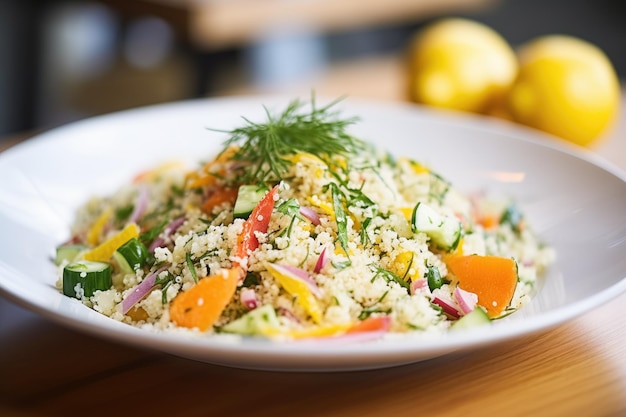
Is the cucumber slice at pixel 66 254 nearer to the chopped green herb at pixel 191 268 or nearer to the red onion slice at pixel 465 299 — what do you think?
the chopped green herb at pixel 191 268

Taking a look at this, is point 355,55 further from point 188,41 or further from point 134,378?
point 134,378

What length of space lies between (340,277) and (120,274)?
13.4 inches

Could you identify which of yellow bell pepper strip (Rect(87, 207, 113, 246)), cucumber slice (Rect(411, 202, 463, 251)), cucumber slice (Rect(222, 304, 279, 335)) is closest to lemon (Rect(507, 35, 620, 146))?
cucumber slice (Rect(411, 202, 463, 251))

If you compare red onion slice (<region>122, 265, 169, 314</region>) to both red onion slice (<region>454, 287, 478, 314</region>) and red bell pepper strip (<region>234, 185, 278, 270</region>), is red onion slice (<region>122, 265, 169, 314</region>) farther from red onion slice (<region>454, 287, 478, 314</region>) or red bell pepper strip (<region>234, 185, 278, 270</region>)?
red onion slice (<region>454, 287, 478, 314</region>)

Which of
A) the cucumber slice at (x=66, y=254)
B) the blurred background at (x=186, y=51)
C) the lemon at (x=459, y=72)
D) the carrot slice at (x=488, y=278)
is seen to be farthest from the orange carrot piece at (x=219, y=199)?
the blurred background at (x=186, y=51)

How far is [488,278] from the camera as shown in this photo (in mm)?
1027

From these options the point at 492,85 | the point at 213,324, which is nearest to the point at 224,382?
the point at 213,324

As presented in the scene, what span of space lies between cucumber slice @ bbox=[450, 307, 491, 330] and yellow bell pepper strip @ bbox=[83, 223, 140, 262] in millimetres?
500

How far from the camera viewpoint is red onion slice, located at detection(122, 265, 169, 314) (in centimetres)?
97

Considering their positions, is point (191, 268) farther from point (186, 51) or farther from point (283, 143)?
point (186, 51)

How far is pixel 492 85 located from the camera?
1938mm

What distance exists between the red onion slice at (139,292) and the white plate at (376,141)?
55mm

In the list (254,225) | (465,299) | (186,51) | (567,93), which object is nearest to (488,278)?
(465,299)

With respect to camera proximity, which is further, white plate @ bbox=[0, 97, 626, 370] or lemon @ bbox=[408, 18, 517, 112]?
lemon @ bbox=[408, 18, 517, 112]
